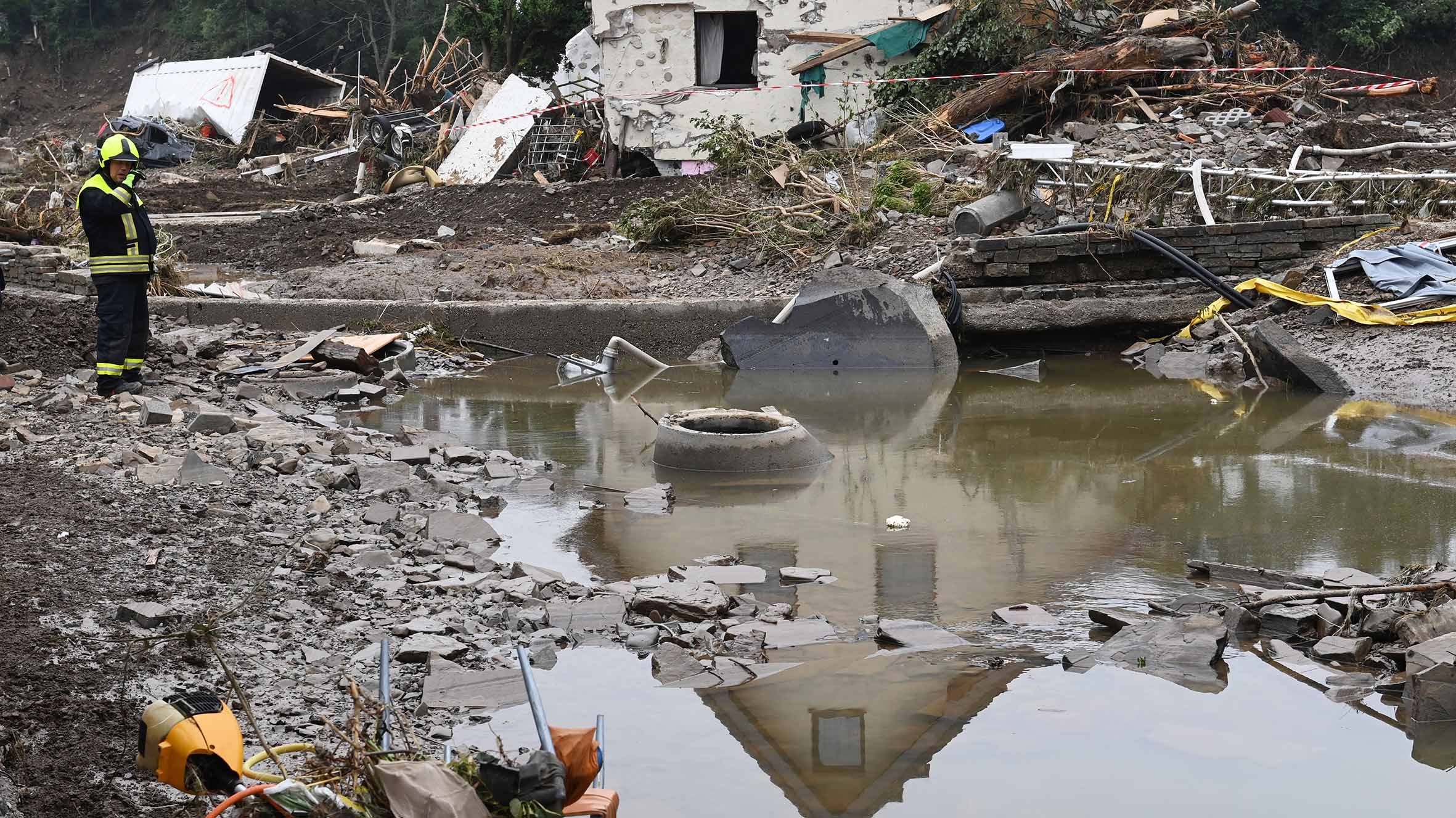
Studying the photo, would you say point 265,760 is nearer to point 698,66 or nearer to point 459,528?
point 459,528

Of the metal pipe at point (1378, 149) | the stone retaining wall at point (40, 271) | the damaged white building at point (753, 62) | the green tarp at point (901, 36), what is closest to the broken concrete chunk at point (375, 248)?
the stone retaining wall at point (40, 271)

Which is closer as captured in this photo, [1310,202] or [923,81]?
[1310,202]

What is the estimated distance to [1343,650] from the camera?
4461mm

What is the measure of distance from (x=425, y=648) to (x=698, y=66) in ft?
52.7

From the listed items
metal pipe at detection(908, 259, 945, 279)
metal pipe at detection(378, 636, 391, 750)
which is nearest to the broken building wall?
metal pipe at detection(908, 259, 945, 279)

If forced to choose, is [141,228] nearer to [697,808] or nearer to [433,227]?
[697,808]

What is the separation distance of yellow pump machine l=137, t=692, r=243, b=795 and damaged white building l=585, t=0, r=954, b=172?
16.1m

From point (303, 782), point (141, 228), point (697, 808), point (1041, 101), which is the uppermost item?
point (1041, 101)

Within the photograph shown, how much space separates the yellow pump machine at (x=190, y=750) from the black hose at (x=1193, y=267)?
9.68 m

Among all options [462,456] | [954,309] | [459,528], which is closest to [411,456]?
[462,456]

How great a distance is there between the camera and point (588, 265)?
13836mm

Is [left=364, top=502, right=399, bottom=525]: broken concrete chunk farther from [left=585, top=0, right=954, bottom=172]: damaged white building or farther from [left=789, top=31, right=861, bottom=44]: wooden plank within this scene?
[left=789, top=31, right=861, bottom=44]: wooden plank

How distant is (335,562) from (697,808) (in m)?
2.38

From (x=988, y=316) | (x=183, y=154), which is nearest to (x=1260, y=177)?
(x=988, y=316)
